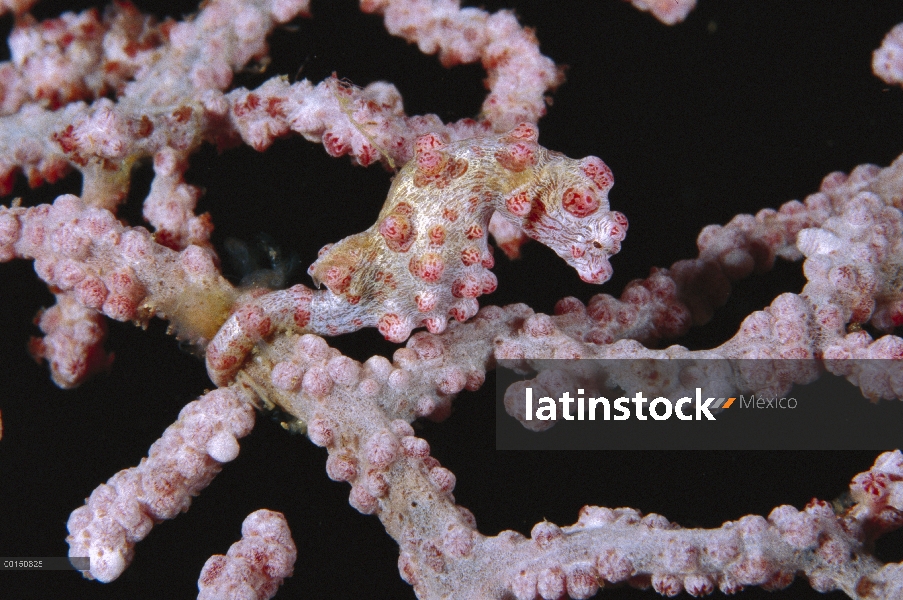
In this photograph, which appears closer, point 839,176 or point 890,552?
point 890,552

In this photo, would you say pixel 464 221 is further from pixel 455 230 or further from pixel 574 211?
pixel 574 211

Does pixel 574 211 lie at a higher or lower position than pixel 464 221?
higher

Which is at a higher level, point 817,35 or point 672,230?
point 817,35

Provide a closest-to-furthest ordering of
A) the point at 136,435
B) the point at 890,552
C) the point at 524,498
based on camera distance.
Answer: the point at 890,552 → the point at 524,498 → the point at 136,435

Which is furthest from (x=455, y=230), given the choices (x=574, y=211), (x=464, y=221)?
(x=574, y=211)

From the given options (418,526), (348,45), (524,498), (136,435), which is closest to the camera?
(418,526)

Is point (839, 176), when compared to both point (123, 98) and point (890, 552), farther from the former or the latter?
point (123, 98)

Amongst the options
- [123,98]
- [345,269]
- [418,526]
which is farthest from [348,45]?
[418,526]

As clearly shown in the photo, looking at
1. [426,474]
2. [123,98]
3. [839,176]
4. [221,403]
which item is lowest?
[221,403]
